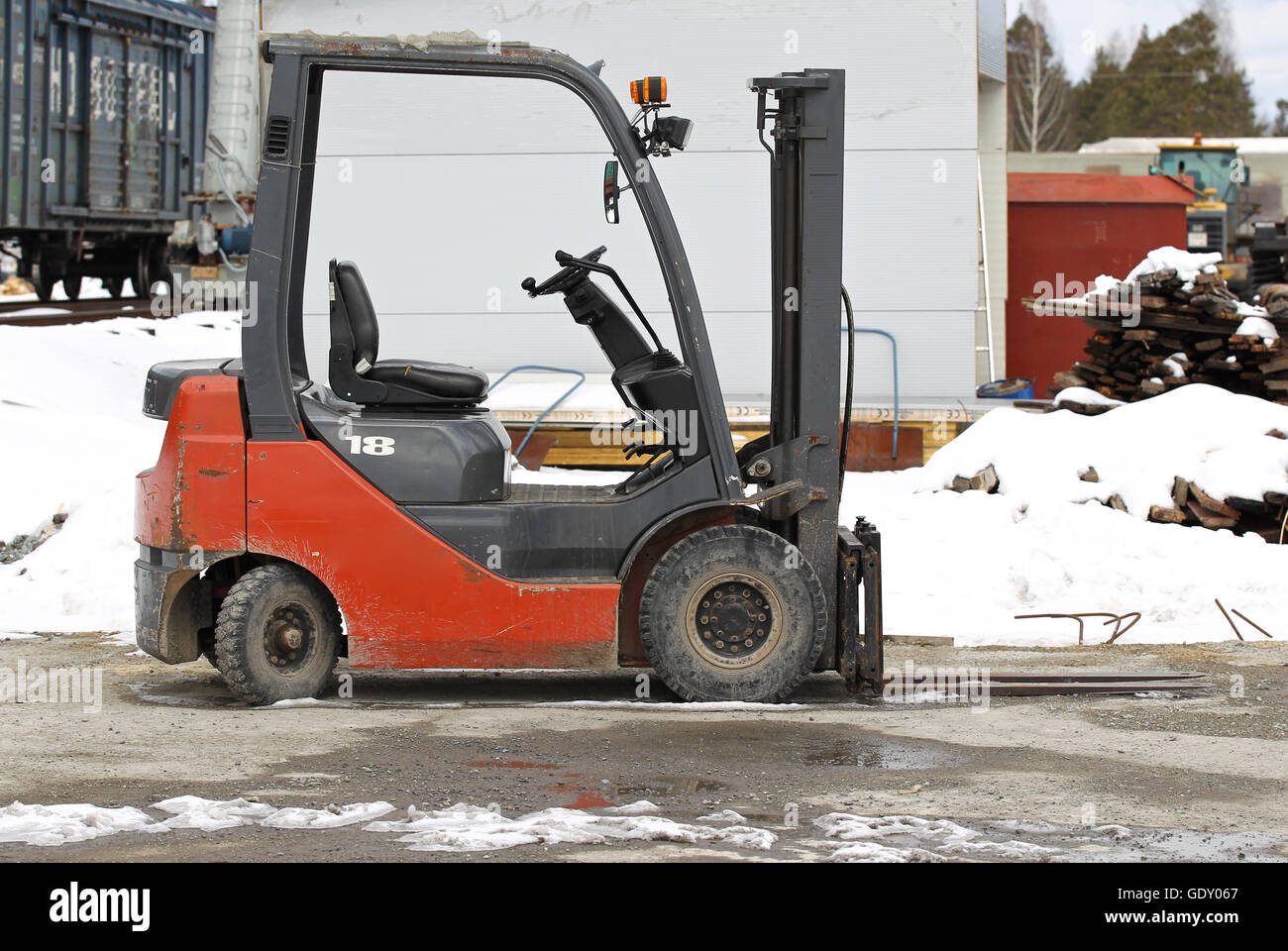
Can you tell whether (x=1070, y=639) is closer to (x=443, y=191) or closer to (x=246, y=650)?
(x=246, y=650)

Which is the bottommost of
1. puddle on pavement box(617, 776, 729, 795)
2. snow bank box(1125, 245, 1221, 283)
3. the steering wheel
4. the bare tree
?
puddle on pavement box(617, 776, 729, 795)

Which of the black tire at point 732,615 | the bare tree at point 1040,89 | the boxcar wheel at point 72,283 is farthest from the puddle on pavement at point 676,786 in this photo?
the bare tree at point 1040,89

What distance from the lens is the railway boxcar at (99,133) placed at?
22.9m

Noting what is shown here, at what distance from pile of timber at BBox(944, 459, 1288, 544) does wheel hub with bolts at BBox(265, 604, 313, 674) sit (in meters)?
6.25

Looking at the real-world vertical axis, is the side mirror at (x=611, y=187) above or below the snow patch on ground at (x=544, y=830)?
above

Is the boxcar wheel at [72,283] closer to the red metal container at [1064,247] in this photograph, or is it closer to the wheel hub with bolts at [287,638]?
the red metal container at [1064,247]

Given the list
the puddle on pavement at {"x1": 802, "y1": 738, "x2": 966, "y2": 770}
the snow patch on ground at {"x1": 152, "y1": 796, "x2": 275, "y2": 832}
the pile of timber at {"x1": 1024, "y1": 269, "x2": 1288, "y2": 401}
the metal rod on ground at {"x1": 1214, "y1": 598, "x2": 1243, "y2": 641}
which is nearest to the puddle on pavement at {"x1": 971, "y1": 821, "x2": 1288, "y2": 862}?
the puddle on pavement at {"x1": 802, "y1": 738, "x2": 966, "y2": 770}

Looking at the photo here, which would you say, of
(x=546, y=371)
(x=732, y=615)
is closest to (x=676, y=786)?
(x=732, y=615)

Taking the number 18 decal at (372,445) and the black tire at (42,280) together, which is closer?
the number 18 decal at (372,445)

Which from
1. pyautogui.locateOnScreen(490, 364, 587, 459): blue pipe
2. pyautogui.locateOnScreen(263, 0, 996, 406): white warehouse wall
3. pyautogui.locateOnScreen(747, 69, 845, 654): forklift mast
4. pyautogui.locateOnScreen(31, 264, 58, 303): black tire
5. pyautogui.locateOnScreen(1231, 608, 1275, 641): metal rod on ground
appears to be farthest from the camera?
pyautogui.locateOnScreen(31, 264, 58, 303): black tire

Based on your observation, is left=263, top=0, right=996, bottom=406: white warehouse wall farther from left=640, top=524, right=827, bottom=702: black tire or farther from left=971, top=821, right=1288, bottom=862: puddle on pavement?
left=971, top=821, right=1288, bottom=862: puddle on pavement

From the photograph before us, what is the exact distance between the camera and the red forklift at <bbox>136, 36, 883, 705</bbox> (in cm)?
636

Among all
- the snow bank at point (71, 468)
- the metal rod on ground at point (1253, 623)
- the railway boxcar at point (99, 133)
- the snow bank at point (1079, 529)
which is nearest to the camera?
the metal rod on ground at point (1253, 623)

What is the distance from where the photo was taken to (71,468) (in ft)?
38.5
